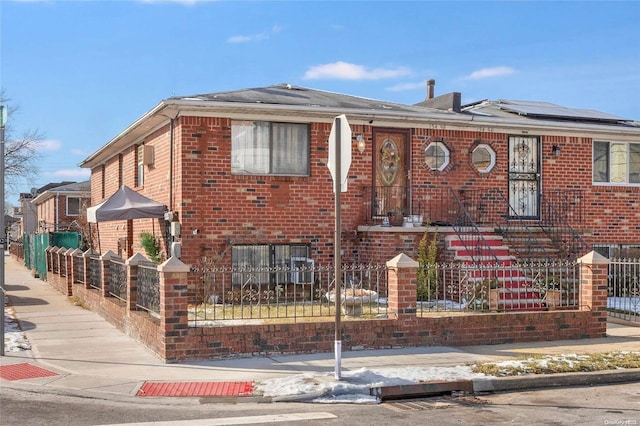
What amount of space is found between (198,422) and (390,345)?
4683mm

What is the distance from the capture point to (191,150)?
51.3ft

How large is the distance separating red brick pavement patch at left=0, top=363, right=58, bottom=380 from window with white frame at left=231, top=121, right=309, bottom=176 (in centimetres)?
717

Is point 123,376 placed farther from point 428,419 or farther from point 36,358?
point 428,419

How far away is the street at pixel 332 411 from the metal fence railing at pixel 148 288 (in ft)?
9.78

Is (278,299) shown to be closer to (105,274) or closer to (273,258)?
(273,258)

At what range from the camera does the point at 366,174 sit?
17203 mm

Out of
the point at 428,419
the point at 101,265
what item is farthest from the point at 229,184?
the point at 428,419

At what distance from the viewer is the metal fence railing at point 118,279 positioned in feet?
46.0

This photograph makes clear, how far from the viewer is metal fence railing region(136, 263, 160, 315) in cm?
1141

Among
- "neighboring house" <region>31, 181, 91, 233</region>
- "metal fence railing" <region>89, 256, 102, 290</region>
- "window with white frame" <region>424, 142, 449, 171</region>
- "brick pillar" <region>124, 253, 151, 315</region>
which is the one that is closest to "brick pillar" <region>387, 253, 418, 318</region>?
"brick pillar" <region>124, 253, 151, 315</region>

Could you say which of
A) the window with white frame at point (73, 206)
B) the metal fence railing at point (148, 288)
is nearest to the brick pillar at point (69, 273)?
the metal fence railing at point (148, 288)

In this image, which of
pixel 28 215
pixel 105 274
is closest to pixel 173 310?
pixel 105 274

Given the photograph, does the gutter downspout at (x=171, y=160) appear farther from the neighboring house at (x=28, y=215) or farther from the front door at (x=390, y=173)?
the neighboring house at (x=28, y=215)

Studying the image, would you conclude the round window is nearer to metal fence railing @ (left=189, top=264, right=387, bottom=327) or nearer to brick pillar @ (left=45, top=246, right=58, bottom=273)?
metal fence railing @ (left=189, top=264, right=387, bottom=327)
